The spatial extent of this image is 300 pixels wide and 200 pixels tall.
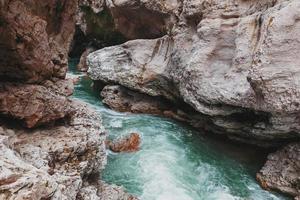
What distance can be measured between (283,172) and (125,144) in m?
5.45

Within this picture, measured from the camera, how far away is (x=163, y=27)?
66.2ft

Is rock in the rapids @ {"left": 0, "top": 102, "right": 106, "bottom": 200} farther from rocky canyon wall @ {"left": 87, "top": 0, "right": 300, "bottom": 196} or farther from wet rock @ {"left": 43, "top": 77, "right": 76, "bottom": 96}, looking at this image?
rocky canyon wall @ {"left": 87, "top": 0, "right": 300, "bottom": 196}

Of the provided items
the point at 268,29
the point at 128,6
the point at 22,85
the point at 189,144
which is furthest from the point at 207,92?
the point at 128,6

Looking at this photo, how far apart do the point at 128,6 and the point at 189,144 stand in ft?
34.2

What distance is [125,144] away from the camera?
1244cm

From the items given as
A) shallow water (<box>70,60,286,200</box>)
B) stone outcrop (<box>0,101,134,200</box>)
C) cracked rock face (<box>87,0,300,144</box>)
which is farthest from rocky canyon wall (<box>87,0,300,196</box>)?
stone outcrop (<box>0,101,134,200</box>)

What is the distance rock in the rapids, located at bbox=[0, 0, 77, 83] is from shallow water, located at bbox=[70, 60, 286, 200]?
4.13m

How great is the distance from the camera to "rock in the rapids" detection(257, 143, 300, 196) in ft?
33.5

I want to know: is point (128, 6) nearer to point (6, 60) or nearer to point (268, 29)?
point (268, 29)

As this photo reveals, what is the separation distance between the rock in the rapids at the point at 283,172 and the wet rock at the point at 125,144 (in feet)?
14.6

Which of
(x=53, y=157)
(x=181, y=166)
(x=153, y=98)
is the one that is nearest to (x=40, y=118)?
(x=53, y=157)

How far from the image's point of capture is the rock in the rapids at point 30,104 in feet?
20.4

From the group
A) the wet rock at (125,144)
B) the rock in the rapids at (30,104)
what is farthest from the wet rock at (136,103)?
the rock in the rapids at (30,104)

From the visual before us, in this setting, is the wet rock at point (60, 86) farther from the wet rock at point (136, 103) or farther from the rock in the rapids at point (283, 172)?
the wet rock at point (136, 103)
